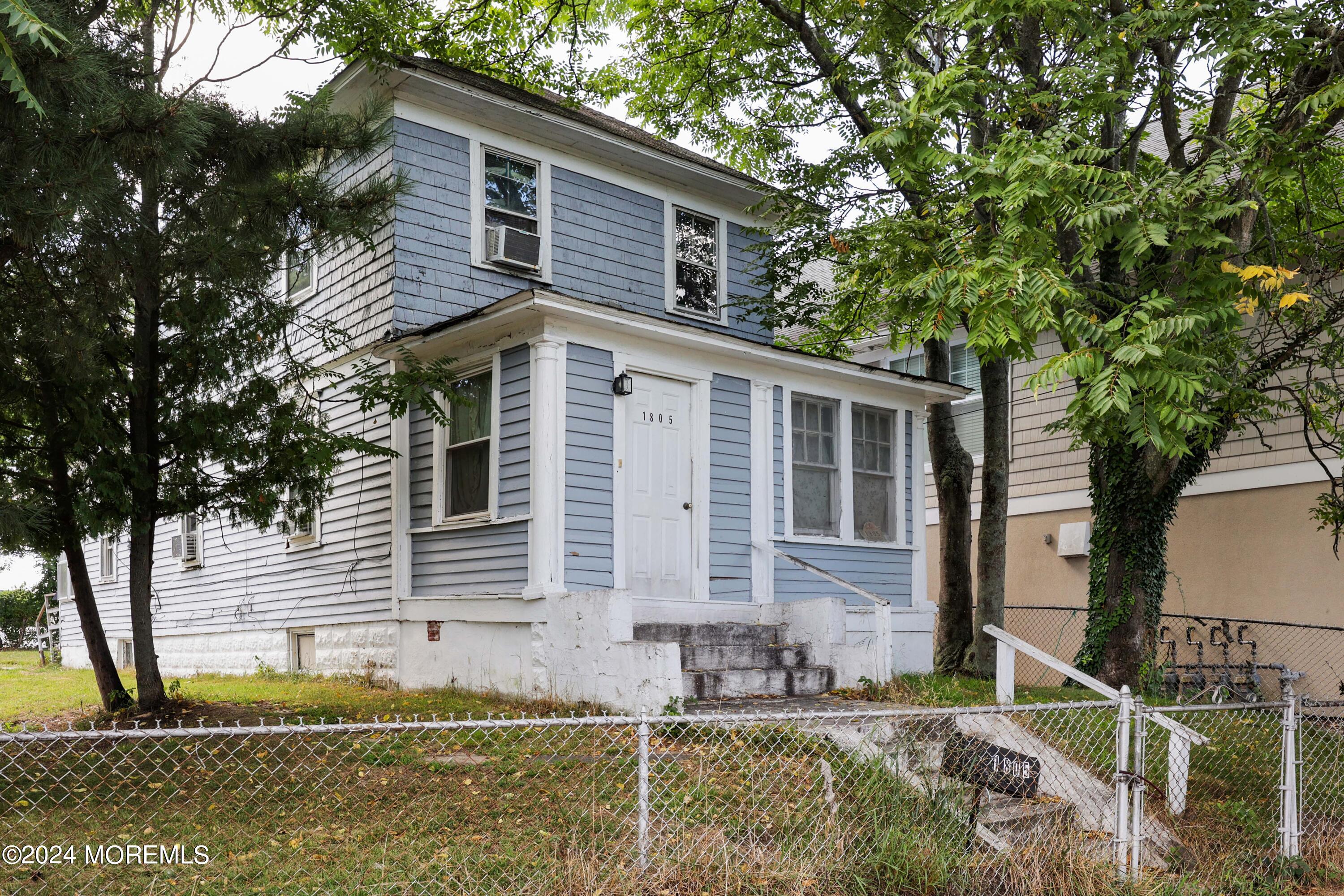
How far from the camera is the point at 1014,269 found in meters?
7.29

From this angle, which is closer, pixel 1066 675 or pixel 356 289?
pixel 1066 675

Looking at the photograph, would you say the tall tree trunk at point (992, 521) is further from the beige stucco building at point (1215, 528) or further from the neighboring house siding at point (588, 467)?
the neighboring house siding at point (588, 467)


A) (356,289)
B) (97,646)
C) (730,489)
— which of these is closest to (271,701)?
(97,646)

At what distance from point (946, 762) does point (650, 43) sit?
11.8 meters

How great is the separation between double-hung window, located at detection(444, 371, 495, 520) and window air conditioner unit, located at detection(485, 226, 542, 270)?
2023 mm

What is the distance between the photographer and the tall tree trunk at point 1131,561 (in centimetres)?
1105

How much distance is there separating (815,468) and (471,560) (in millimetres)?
3909

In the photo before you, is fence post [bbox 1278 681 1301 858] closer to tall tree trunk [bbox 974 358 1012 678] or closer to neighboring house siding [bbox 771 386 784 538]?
neighboring house siding [bbox 771 386 784 538]

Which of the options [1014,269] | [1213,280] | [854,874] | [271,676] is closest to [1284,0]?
[1213,280]

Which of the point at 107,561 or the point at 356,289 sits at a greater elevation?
the point at 356,289

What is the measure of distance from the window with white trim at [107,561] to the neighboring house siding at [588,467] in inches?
446

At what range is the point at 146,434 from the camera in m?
9.05

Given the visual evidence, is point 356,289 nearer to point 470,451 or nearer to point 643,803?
point 470,451

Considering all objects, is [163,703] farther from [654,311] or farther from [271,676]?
[654,311]
